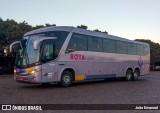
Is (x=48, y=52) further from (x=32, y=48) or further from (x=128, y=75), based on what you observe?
(x=128, y=75)

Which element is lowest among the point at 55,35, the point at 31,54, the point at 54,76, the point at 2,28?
the point at 54,76

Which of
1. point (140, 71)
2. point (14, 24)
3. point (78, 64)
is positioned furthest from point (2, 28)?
point (78, 64)

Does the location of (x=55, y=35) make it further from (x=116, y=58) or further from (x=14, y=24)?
(x=14, y=24)

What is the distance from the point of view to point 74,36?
772 inches

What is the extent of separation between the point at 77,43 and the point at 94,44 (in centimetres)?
222

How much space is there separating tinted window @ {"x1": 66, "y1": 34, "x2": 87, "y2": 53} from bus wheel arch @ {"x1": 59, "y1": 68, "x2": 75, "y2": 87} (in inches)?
48.8

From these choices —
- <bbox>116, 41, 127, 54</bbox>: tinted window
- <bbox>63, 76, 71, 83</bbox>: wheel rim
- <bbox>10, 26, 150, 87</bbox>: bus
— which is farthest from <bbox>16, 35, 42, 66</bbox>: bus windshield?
<bbox>116, 41, 127, 54</bbox>: tinted window

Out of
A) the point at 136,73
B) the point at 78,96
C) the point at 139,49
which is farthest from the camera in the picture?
the point at 139,49

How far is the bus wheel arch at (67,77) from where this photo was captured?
18.8m

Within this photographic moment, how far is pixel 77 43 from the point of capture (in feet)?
64.8

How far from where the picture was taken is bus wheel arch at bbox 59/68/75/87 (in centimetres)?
1880

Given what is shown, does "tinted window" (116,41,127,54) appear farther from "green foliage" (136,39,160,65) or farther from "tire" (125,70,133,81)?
"green foliage" (136,39,160,65)

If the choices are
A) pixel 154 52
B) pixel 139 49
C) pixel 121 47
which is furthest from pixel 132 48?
pixel 154 52

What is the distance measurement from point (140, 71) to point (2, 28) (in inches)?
770
